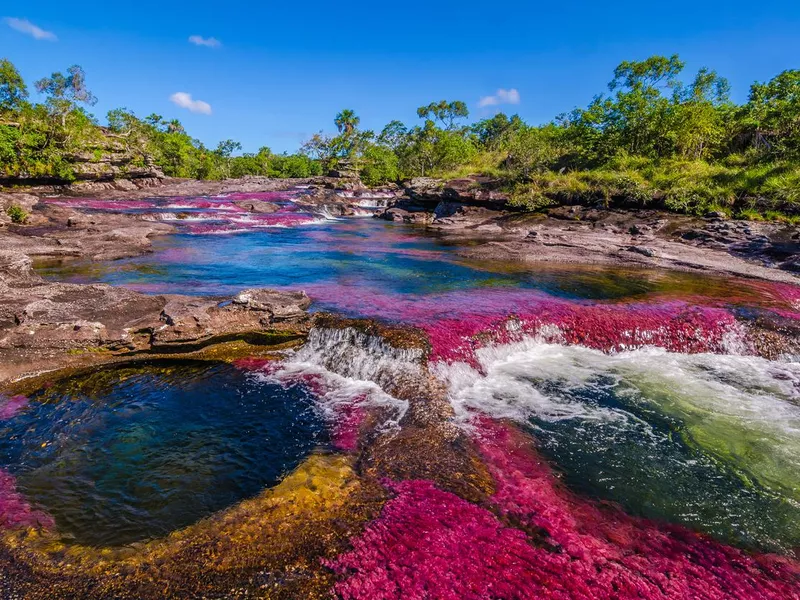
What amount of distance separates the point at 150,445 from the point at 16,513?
1.90 metres

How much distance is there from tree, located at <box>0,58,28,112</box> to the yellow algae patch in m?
63.7

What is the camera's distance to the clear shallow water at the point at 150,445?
18.5ft

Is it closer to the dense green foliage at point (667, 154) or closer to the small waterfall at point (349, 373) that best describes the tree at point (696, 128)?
the dense green foliage at point (667, 154)

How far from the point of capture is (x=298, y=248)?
2622 centimetres

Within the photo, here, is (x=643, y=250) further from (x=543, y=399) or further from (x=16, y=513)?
(x=16, y=513)

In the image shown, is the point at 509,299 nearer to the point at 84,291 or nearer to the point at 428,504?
the point at 428,504

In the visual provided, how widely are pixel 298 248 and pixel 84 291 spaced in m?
15.4

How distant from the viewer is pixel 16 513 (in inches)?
212

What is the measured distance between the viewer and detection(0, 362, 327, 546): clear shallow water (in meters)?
5.64

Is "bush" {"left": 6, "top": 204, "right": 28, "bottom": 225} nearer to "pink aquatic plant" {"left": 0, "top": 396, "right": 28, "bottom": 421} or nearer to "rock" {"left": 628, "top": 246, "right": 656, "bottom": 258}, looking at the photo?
"pink aquatic plant" {"left": 0, "top": 396, "right": 28, "bottom": 421}

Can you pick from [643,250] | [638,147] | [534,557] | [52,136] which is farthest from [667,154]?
[52,136]

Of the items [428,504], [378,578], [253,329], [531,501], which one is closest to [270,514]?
[378,578]

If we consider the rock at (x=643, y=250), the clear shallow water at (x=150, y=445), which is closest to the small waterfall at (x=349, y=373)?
the clear shallow water at (x=150, y=445)

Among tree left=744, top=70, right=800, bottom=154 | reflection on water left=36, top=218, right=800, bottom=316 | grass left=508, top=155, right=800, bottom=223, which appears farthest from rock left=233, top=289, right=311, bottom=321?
tree left=744, top=70, right=800, bottom=154
